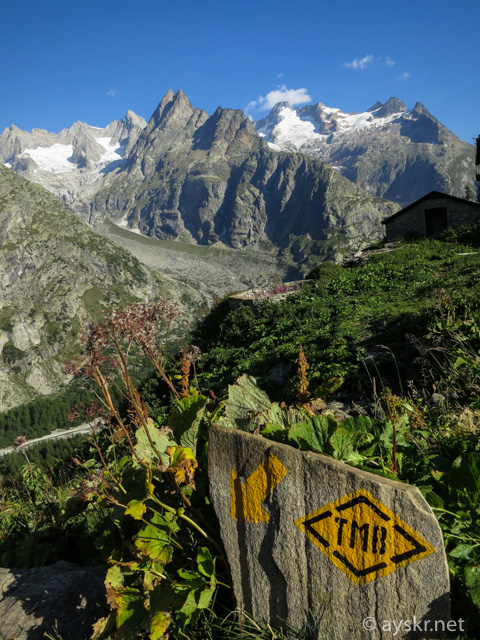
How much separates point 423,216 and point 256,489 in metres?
31.6

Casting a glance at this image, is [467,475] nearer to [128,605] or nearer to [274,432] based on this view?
[274,432]

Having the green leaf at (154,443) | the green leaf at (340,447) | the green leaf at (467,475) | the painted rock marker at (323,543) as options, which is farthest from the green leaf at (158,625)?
the green leaf at (467,475)

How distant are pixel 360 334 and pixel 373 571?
29.0ft

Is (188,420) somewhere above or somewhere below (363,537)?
above

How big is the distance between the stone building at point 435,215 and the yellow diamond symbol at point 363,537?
30.4 meters

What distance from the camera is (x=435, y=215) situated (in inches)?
1148

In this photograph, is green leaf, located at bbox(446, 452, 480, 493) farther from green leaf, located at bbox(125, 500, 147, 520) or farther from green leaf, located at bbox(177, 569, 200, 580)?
green leaf, located at bbox(125, 500, 147, 520)

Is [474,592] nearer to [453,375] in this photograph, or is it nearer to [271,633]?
[271,633]

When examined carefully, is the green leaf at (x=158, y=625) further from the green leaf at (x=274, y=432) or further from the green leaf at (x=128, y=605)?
the green leaf at (x=274, y=432)

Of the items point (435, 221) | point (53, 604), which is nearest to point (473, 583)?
point (53, 604)

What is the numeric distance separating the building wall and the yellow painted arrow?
31212mm

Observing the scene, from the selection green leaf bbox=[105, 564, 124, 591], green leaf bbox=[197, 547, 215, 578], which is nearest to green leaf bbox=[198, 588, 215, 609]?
green leaf bbox=[197, 547, 215, 578]

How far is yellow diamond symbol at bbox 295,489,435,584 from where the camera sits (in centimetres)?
197

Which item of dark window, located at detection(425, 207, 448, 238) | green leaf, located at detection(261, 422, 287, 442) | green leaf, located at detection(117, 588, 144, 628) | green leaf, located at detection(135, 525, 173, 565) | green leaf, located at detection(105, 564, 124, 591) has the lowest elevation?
green leaf, located at detection(117, 588, 144, 628)
